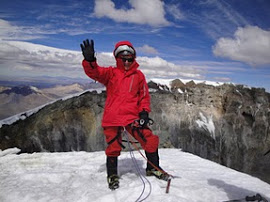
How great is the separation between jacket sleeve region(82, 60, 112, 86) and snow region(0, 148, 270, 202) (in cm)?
151

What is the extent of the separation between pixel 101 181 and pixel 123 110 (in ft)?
3.67

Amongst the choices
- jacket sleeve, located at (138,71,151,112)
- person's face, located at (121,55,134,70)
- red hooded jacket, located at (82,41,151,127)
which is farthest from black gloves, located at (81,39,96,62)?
jacket sleeve, located at (138,71,151,112)

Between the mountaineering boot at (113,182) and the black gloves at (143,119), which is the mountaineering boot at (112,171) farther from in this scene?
the black gloves at (143,119)

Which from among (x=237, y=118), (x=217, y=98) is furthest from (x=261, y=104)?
(x=217, y=98)

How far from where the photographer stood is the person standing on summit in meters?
3.38

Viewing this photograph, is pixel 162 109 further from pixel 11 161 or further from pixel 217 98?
pixel 11 161

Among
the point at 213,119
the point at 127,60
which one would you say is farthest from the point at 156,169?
the point at 213,119

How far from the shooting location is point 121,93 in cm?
342

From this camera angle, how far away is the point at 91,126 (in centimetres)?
756

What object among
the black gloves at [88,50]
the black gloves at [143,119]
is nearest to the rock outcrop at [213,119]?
the black gloves at [143,119]

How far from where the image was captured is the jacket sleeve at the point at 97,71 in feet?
10.1

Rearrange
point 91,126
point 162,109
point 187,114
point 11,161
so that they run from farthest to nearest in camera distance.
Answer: point 187,114
point 162,109
point 91,126
point 11,161

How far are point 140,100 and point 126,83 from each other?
1.20 ft

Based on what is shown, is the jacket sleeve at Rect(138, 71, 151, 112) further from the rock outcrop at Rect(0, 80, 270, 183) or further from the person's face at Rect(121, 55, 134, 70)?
the rock outcrop at Rect(0, 80, 270, 183)
